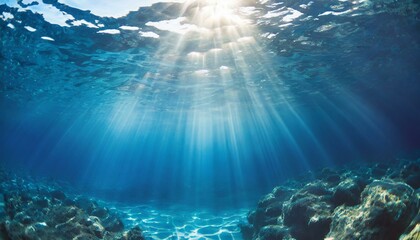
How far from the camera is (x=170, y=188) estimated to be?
40438 mm

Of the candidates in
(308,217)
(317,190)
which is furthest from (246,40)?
(308,217)

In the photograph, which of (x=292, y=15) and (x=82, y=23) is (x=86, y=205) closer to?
(x=82, y=23)

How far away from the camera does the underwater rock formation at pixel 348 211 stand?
→ 19.2 ft

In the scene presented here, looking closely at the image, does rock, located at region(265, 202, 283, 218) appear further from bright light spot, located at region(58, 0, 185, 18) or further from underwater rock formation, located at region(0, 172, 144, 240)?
bright light spot, located at region(58, 0, 185, 18)

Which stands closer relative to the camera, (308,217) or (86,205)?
(308,217)

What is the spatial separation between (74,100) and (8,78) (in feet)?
34.0

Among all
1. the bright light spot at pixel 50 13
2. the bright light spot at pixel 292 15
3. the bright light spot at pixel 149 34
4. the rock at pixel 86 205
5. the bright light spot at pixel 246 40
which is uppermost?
the bright light spot at pixel 50 13

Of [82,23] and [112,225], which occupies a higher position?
[82,23]

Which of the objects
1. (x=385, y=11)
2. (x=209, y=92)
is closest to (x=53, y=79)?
(x=209, y=92)

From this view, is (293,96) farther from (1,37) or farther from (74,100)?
(1,37)

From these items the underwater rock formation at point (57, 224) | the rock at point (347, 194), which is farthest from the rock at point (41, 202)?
the rock at point (347, 194)

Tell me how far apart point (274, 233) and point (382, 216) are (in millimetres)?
5038

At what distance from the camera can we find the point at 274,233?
10.3m

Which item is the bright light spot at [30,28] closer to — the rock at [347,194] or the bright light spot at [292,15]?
the bright light spot at [292,15]
